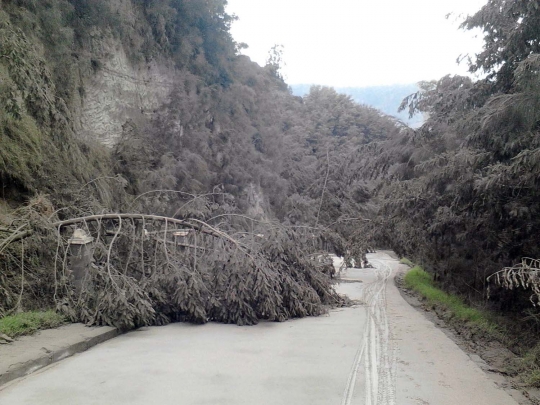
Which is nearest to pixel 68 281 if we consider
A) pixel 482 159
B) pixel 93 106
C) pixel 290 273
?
pixel 290 273

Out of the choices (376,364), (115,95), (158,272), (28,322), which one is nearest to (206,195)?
(158,272)

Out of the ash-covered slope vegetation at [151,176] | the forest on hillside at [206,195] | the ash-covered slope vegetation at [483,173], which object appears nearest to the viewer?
the ash-covered slope vegetation at [483,173]

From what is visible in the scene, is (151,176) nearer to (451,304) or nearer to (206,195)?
(206,195)

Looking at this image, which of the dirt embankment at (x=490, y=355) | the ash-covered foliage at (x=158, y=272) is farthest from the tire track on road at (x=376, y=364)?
the ash-covered foliage at (x=158, y=272)

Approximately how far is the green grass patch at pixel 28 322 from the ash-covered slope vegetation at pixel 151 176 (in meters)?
0.37

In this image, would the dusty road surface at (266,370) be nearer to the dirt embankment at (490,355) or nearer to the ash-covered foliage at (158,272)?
the dirt embankment at (490,355)

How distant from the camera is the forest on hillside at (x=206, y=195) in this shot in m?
9.57

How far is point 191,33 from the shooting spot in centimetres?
2795

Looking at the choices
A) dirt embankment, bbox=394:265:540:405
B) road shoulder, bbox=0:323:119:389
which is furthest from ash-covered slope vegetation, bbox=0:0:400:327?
dirt embankment, bbox=394:265:540:405

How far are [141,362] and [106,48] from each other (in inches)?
672

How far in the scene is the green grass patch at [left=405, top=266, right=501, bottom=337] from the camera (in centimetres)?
1159

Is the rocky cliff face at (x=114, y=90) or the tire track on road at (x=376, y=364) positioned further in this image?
the rocky cliff face at (x=114, y=90)

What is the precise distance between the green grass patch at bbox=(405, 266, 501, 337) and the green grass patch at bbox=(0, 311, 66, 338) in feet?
27.5

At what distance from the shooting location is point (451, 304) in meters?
15.2
